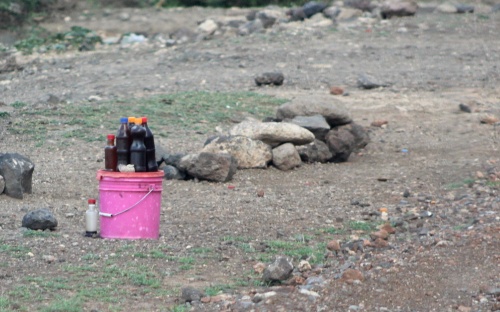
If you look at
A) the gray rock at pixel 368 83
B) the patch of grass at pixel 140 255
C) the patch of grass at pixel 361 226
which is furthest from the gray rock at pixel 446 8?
the patch of grass at pixel 140 255

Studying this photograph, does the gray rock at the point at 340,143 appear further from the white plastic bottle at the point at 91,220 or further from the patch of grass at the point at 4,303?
the patch of grass at the point at 4,303

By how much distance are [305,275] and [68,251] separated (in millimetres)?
1363

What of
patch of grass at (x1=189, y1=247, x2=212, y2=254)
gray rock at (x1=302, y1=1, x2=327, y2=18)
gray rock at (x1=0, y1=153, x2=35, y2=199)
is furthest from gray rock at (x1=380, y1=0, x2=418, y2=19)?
patch of grass at (x1=189, y1=247, x2=212, y2=254)

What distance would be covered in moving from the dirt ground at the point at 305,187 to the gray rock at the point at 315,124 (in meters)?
0.33

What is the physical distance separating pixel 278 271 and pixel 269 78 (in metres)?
Answer: 8.15

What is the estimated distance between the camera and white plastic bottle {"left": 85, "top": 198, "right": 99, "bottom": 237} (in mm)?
5906

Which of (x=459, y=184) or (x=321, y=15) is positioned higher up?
(x=459, y=184)

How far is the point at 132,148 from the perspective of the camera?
19.3ft

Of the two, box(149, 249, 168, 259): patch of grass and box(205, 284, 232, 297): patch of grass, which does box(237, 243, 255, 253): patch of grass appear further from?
box(205, 284, 232, 297): patch of grass

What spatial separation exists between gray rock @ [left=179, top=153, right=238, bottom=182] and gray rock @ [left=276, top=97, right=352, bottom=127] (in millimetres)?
1553

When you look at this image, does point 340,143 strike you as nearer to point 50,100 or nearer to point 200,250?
point 200,250

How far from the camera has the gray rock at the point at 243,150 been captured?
8523mm

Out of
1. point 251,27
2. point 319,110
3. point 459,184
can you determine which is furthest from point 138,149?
point 251,27

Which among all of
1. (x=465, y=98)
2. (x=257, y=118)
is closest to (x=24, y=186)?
(x=257, y=118)
